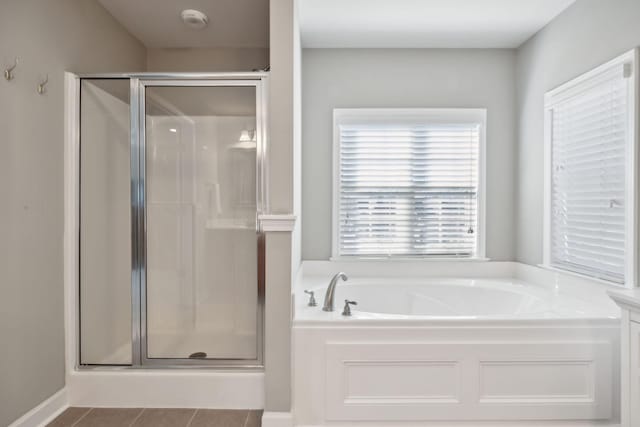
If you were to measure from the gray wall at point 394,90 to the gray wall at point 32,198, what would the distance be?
64.7 inches

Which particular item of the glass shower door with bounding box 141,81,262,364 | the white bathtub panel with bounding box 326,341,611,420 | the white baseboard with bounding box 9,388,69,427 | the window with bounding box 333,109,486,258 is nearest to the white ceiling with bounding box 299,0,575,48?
the window with bounding box 333,109,486,258

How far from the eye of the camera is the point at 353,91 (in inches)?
126

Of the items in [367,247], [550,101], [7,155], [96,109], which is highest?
[550,101]

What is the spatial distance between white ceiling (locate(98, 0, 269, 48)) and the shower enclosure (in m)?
0.66

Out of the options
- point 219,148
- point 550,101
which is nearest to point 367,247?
point 219,148

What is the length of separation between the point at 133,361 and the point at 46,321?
0.51 m

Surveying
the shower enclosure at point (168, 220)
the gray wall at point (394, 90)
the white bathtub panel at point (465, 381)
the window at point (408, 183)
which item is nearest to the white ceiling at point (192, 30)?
the gray wall at point (394, 90)

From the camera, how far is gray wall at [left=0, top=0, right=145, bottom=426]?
6.13 feet

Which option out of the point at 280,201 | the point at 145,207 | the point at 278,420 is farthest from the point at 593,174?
the point at 145,207

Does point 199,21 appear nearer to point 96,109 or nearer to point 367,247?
point 96,109

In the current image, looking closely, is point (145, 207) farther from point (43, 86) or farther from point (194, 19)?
point (194, 19)

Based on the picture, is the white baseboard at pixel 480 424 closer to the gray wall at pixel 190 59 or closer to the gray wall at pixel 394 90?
the gray wall at pixel 394 90

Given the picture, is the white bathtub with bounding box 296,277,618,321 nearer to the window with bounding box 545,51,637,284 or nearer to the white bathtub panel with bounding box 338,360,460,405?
the window with bounding box 545,51,637,284

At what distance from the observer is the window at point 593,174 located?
83.0 inches
